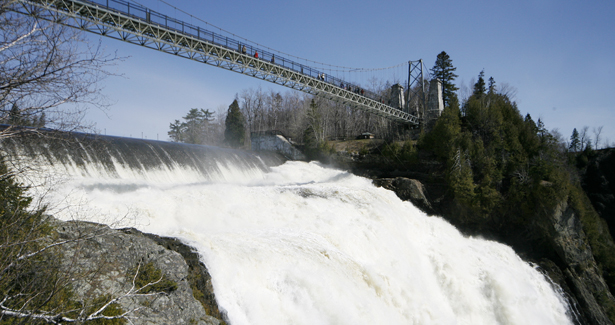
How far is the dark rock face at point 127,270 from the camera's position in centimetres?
548

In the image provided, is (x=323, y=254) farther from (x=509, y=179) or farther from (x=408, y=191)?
(x=509, y=179)

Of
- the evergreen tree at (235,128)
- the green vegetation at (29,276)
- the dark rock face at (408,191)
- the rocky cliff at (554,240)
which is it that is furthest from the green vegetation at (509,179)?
the evergreen tree at (235,128)

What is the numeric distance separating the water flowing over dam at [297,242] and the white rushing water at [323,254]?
0.12 feet

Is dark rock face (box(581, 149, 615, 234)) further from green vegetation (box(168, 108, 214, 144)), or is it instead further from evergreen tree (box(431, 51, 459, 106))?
green vegetation (box(168, 108, 214, 144))

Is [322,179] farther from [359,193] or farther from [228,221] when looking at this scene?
[228,221]

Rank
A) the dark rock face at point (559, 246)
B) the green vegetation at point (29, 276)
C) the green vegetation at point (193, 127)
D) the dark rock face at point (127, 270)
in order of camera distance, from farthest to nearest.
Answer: the green vegetation at point (193, 127) → the dark rock face at point (559, 246) → the dark rock face at point (127, 270) → the green vegetation at point (29, 276)

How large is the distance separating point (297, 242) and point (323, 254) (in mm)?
799

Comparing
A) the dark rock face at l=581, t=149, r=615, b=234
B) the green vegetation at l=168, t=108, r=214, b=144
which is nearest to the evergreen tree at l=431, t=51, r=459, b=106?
the dark rock face at l=581, t=149, r=615, b=234

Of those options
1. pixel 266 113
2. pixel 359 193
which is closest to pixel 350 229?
pixel 359 193

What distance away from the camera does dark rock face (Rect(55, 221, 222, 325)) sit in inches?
216

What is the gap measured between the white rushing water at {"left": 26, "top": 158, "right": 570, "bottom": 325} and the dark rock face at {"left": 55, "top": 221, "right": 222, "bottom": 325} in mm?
396

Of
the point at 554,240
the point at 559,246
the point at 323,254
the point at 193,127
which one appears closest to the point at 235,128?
the point at 193,127

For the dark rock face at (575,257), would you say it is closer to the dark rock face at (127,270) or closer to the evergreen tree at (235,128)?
the dark rock face at (127,270)

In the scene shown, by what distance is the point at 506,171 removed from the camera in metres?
21.7
